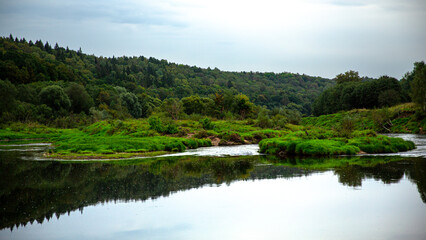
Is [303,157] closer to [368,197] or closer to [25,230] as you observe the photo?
[368,197]

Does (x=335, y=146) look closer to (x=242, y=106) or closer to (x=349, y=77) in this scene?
(x=242, y=106)

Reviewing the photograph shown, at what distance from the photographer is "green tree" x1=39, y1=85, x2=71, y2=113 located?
106744 mm

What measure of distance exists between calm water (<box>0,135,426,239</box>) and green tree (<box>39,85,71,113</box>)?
7869 centimetres

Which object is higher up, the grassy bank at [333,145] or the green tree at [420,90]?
the green tree at [420,90]

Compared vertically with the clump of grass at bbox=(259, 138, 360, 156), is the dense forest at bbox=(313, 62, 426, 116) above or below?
above

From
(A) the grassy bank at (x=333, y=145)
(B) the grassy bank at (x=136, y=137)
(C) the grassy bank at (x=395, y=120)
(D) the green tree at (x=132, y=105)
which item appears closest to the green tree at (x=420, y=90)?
(C) the grassy bank at (x=395, y=120)

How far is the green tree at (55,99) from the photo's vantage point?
106744 millimetres

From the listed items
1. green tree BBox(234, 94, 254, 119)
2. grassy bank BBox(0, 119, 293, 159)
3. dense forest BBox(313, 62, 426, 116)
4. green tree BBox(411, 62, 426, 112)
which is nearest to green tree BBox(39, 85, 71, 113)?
grassy bank BBox(0, 119, 293, 159)

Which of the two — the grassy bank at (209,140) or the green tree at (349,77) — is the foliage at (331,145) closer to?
the grassy bank at (209,140)

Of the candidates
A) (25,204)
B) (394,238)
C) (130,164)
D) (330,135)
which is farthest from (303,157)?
(25,204)

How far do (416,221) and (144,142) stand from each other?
3667 cm

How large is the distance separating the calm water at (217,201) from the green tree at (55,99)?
78686 mm

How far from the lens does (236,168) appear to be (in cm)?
3253

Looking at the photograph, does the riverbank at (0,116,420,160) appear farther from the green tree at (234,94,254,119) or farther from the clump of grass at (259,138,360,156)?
the green tree at (234,94,254,119)
